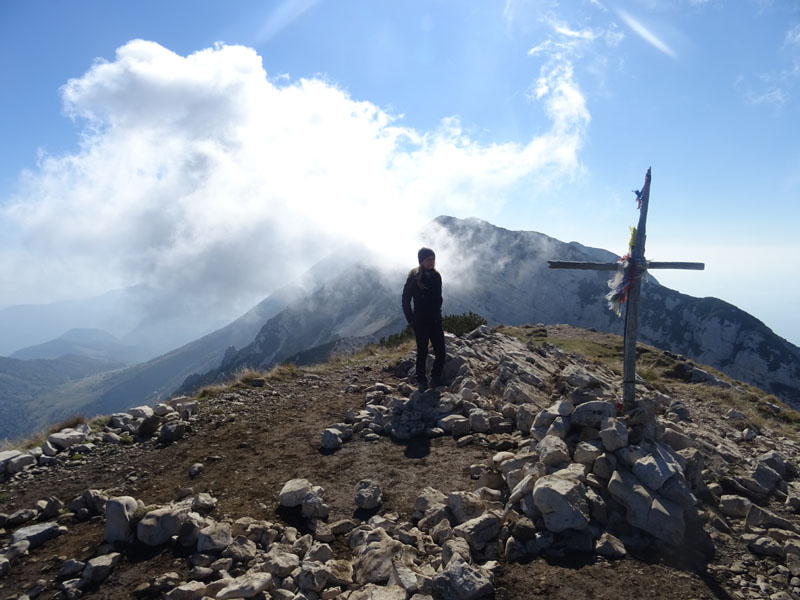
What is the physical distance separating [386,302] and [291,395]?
15636cm

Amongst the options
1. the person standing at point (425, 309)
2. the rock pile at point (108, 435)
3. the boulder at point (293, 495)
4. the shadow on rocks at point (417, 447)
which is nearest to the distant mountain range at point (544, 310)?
the rock pile at point (108, 435)

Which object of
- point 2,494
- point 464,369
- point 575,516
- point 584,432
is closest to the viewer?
point 575,516

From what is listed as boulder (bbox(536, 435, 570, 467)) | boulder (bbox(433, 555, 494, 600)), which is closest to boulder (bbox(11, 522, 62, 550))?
boulder (bbox(433, 555, 494, 600))

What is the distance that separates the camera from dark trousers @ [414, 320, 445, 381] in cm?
1134

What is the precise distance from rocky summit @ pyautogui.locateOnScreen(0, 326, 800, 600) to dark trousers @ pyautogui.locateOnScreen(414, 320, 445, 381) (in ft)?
3.47

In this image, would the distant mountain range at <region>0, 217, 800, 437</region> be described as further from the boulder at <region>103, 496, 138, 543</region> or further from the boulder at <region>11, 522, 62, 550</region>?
the boulder at <region>103, 496, 138, 543</region>

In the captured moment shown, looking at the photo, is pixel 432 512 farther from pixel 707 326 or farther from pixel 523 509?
pixel 707 326

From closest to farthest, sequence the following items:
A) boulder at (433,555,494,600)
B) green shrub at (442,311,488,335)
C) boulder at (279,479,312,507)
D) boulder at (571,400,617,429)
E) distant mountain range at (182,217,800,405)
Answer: boulder at (433,555,494,600)
boulder at (279,479,312,507)
boulder at (571,400,617,429)
green shrub at (442,311,488,335)
distant mountain range at (182,217,800,405)

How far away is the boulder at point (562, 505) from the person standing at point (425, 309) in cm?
578

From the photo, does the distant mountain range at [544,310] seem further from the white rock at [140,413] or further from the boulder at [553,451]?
the boulder at [553,451]

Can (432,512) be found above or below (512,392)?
below

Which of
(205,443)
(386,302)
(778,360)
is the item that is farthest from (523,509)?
(386,302)

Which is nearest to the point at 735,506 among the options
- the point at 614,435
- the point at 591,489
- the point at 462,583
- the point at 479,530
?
the point at 614,435

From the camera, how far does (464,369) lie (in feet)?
37.7
